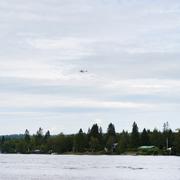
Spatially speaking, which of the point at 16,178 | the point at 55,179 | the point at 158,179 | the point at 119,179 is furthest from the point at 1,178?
the point at 158,179

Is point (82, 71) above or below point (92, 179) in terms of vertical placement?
above

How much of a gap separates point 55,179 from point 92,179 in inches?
188

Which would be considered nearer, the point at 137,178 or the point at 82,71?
the point at 82,71

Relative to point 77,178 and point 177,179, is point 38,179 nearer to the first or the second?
point 77,178

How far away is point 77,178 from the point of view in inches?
3125

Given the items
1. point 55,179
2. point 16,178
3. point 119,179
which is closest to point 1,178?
point 16,178

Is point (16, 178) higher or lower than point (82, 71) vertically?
lower

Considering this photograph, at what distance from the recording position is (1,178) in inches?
3066

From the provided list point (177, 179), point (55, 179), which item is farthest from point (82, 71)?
point (177, 179)

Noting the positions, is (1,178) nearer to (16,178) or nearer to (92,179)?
(16,178)

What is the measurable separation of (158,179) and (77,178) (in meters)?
10.3

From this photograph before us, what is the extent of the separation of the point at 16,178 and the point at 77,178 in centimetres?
772

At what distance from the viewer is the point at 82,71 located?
71688 millimetres

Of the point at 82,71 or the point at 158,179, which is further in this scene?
the point at 158,179
